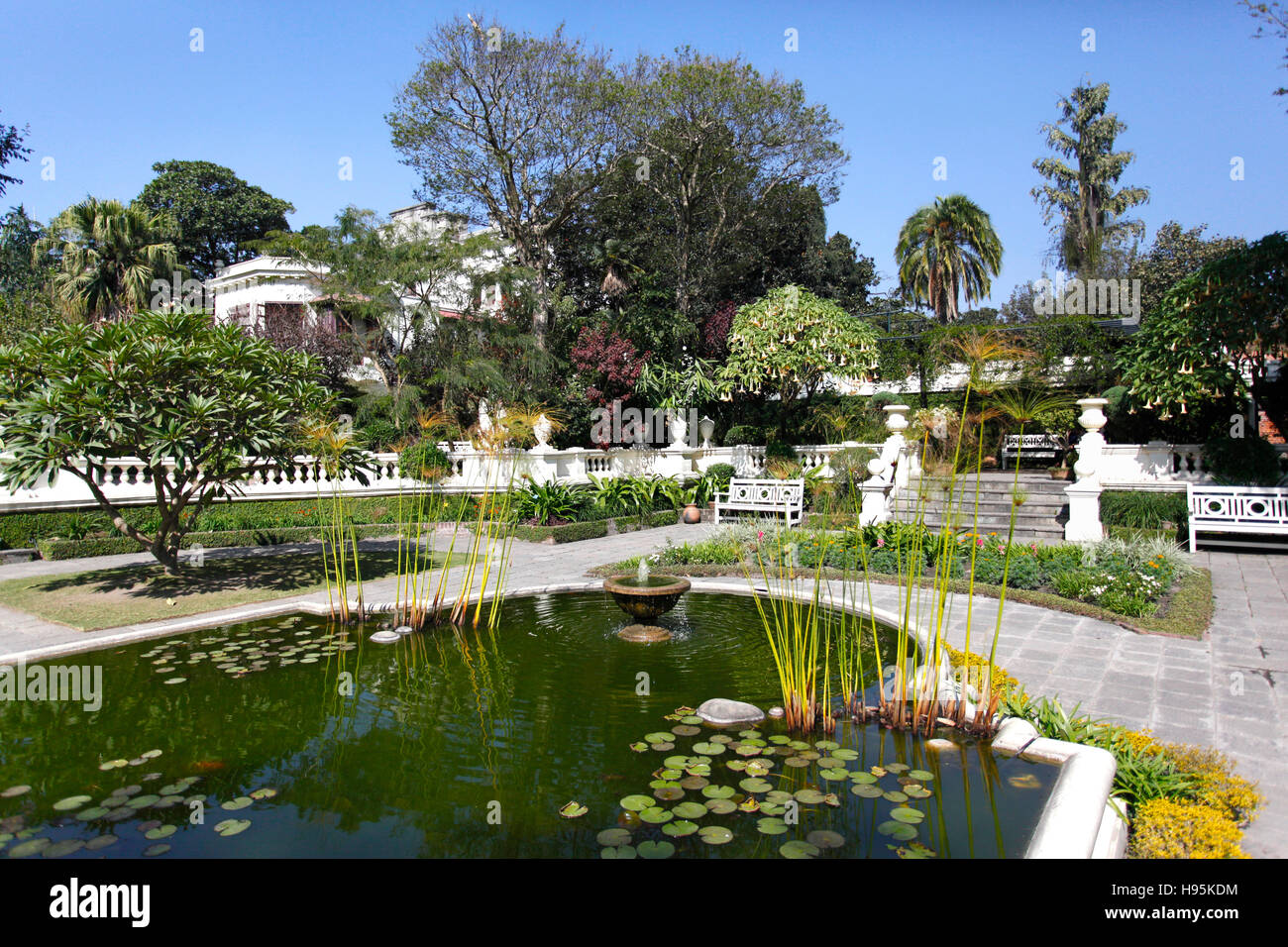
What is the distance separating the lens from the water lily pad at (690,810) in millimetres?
3664

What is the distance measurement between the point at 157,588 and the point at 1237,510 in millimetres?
14530

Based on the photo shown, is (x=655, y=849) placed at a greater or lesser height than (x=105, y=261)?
lesser

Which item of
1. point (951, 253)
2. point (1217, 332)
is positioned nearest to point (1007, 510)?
point (1217, 332)

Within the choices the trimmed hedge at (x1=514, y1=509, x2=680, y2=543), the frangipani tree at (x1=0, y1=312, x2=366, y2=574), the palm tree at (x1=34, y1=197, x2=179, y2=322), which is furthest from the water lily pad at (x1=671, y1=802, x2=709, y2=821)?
the palm tree at (x1=34, y1=197, x2=179, y2=322)

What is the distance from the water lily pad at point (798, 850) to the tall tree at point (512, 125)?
61.0ft

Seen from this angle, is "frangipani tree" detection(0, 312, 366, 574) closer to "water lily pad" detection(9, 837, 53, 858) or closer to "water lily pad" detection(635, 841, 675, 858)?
"water lily pad" detection(9, 837, 53, 858)

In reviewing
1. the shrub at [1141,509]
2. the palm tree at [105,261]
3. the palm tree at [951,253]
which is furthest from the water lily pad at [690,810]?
the palm tree at [951,253]

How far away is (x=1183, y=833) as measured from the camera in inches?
123

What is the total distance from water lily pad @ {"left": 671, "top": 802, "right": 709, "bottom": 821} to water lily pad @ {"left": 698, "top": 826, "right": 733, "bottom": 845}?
11 centimetres

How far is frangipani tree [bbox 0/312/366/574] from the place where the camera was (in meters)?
7.30

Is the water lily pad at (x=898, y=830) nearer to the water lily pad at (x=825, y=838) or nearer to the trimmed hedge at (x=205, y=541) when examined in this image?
the water lily pad at (x=825, y=838)

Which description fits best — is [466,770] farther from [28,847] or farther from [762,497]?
[762,497]

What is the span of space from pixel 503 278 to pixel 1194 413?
15741 mm
